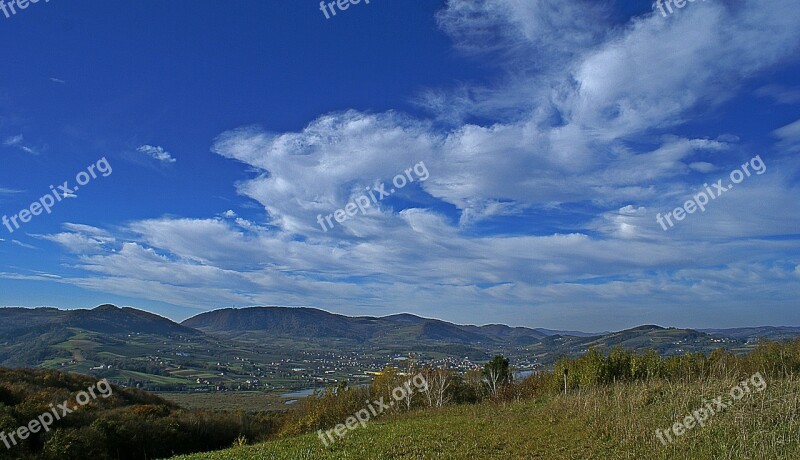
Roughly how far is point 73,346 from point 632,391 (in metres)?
176

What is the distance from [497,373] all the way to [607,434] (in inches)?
1162

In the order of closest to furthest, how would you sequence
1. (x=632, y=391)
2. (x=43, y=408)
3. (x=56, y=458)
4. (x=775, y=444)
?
(x=775, y=444) → (x=632, y=391) → (x=56, y=458) → (x=43, y=408)

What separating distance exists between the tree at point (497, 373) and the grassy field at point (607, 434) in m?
21.7

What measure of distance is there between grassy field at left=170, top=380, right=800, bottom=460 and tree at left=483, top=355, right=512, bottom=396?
2171cm

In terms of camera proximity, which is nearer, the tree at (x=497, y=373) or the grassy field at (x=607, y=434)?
the grassy field at (x=607, y=434)

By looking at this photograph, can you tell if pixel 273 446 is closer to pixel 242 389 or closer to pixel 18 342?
pixel 242 389

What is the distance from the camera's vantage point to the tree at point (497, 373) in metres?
41.7

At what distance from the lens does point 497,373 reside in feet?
141

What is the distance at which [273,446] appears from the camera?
16969 mm

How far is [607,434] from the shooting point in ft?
47.2

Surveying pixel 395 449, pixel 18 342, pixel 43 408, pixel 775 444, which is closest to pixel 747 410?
pixel 775 444

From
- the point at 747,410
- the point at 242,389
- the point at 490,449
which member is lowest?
the point at 242,389

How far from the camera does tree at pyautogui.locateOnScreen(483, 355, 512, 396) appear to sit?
4172 centimetres

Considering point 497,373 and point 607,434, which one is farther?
point 497,373
